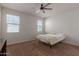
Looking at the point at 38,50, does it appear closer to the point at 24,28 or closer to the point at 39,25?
the point at 39,25

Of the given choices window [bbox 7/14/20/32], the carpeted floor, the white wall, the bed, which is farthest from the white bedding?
window [bbox 7/14/20/32]

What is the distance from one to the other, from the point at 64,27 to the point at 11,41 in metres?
2.93

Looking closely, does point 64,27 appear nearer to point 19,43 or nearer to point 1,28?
point 19,43

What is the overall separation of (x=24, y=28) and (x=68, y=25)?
98.0 inches

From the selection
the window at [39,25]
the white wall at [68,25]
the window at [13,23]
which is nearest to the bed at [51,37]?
the white wall at [68,25]

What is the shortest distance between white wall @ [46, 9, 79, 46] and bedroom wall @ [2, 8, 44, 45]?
0.77 meters

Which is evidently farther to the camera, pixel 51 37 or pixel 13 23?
pixel 13 23

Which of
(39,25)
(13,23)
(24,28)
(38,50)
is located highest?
(13,23)

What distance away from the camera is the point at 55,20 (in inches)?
127

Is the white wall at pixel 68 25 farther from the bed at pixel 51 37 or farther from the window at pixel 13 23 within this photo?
the window at pixel 13 23

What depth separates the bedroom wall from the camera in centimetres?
323

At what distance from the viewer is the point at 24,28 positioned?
150 inches

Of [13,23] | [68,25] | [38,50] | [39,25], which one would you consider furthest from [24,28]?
[68,25]

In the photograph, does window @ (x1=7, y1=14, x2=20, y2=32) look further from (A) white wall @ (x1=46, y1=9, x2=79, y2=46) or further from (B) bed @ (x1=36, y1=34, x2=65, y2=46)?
(A) white wall @ (x1=46, y1=9, x2=79, y2=46)
